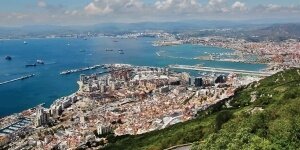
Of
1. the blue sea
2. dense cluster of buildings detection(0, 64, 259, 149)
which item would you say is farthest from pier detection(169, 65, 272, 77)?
→ dense cluster of buildings detection(0, 64, 259, 149)

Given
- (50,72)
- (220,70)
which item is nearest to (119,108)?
(220,70)

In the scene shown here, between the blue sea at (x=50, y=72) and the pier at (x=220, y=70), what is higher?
the pier at (x=220, y=70)

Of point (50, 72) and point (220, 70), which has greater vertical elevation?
point (220, 70)

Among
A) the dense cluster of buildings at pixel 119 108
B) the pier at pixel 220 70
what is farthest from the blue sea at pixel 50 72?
the pier at pixel 220 70

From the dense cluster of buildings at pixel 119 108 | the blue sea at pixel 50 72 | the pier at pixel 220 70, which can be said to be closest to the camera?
the dense cluster of buildings at pixel 119 108

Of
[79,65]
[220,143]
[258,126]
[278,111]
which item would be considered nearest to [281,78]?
[278,111]

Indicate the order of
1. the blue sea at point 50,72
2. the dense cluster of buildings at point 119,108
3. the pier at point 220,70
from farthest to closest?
the pier at point 220,70 < the blue sea at point 50,72 < the dense cluster of buildings at point 119,108

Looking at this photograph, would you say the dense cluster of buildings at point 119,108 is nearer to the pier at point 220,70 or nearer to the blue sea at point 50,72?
the blue sea at point 50,72

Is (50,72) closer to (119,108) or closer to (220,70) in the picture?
(220,70)

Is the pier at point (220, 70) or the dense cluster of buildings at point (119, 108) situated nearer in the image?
the dense cluster of buildings at point (119, 108)
